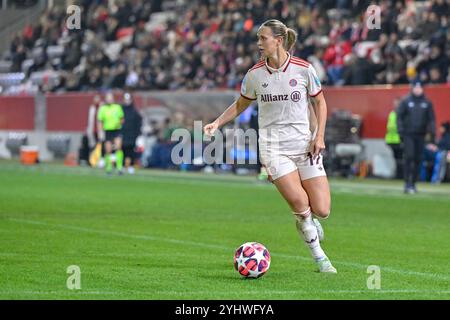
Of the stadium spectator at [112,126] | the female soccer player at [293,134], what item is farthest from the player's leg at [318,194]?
the stadium spectator at [112,126]

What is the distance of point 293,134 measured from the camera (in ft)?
38.5

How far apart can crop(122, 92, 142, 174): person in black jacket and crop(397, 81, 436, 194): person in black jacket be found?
9.60 m

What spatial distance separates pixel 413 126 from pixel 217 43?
552 inches

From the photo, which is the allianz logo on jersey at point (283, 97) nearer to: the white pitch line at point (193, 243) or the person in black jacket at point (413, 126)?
the white pitch line at point (193, 243)

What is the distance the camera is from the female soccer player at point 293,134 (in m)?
11.7

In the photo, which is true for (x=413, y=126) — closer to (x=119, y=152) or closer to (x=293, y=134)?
(x=119, y=152)

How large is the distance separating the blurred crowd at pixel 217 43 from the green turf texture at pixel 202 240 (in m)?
4.86

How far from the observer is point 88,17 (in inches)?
1897

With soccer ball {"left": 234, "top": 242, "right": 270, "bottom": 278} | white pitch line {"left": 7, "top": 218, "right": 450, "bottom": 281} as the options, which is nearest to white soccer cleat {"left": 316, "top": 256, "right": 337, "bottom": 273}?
soccer ball {"left": 234, "top": 242, "right": 270, "bottom": 278}

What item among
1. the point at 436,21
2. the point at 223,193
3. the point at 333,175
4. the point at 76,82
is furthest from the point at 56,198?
the point at 76,82

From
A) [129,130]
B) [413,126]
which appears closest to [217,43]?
[129,130]

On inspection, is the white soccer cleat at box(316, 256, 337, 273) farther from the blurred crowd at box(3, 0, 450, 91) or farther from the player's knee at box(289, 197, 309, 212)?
the blurred crowd at box(3, 0, 450, 91)

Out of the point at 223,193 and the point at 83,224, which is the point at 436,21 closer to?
the point at 223,193

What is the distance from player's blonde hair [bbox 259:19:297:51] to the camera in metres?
11.5
